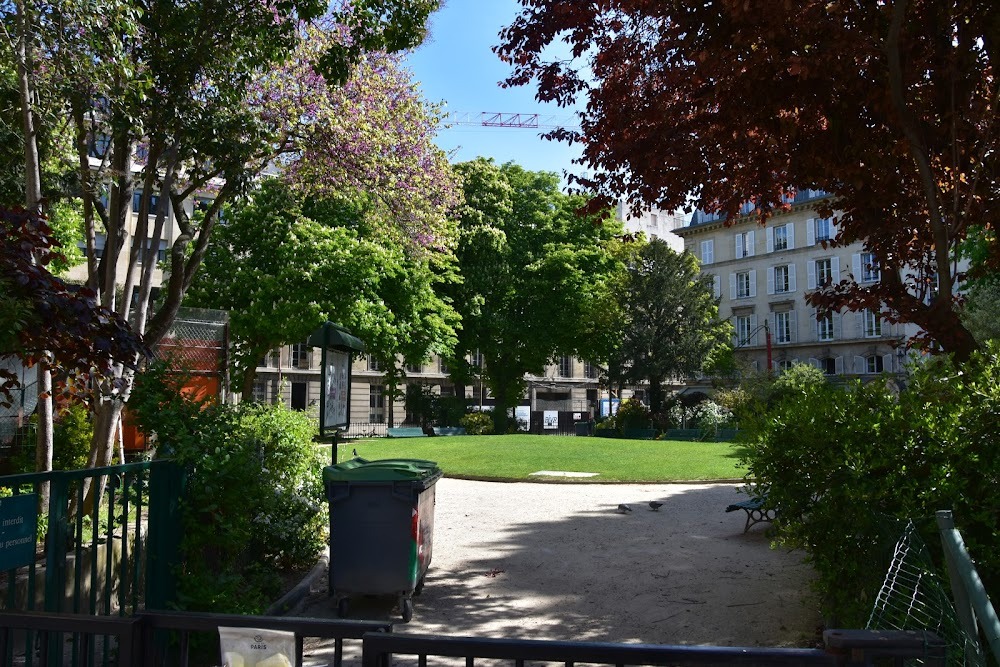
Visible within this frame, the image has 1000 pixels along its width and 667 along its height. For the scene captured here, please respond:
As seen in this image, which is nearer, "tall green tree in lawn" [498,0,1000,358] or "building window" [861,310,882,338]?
"tall green tree in lawn" [498,0,1000,358]

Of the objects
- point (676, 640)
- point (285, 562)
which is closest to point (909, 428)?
point (676, 640)

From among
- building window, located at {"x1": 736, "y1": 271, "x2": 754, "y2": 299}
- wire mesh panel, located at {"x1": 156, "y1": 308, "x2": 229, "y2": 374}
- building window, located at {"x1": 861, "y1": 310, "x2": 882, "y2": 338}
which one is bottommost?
wire mesh panel, located at {"x1": 156, "y1": 308, "x2": 229, "y2": 374}

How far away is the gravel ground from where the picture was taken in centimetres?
684

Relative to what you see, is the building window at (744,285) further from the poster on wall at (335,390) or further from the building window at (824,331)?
the poster on wall at (335,390)

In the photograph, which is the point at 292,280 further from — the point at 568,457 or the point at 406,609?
the point at 406,609

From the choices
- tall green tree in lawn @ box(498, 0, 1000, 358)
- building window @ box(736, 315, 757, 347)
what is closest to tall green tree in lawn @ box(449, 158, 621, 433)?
building window @ box(736, 315, 757, 347)

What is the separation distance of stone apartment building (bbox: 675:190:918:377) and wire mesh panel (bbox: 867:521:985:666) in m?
58.3

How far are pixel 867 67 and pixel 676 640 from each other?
5522 millimetres

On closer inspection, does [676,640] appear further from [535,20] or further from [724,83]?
[535,20]

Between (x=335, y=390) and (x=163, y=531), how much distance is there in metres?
4.73

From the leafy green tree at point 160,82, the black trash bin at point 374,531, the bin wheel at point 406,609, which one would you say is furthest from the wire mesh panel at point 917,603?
the leafy green tree at point 160,82

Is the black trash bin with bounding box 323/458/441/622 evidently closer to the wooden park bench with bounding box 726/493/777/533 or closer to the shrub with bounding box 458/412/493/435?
the wooden park bench with bounding box 726/493/777/533

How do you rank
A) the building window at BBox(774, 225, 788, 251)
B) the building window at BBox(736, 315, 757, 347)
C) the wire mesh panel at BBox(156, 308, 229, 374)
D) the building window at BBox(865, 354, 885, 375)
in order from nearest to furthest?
the wire mesh panel at BBox(156, 308, 229, 374) → the building window at BBox(865, 354, 885, 375) → the building window at BBox(774, 225, 788, 251) → the building window at BBox(736, 315, 757, 347)

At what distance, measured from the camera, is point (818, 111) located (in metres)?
7.68
